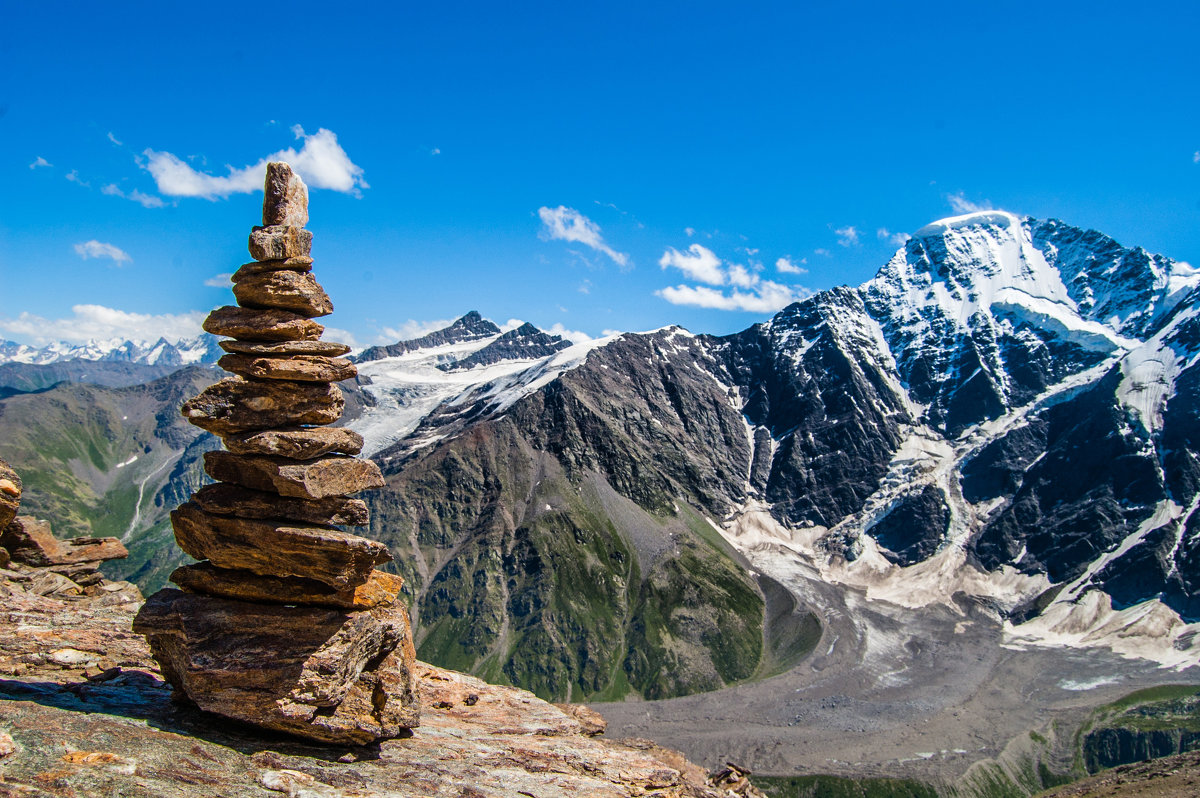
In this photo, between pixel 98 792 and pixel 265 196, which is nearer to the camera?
pixel 98 792

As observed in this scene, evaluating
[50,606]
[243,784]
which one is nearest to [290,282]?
[243,784]

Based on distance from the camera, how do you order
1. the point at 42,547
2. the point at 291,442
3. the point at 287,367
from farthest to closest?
the point at 42,547 → the point at 287,367 → the point at 291,442

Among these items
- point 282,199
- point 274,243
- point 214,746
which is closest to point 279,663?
point 214,746

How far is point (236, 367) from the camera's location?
90.2 feet

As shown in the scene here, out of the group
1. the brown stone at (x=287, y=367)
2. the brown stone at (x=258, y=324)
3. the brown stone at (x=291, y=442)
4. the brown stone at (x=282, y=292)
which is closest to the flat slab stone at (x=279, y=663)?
the brown stone at (x=291, y=442)

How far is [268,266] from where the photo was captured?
1111 inches

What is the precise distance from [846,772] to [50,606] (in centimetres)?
18268

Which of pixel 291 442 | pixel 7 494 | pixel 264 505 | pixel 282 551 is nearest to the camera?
pixel 282 551

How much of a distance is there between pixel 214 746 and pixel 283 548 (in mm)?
6553

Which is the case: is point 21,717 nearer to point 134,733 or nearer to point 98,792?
point 134,733

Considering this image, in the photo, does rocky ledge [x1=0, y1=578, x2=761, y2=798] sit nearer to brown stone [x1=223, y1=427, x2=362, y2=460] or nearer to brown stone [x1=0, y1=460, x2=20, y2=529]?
brown stone [x1=0, y1=460, x2=20, y2=529]

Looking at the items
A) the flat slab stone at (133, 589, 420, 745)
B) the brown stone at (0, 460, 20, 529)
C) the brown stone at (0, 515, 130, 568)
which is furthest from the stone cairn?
the brown stone at (0, 515, 130, 568)

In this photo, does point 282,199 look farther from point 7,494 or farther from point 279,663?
point 7,494

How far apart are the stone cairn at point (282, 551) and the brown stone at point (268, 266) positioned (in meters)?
0.06
